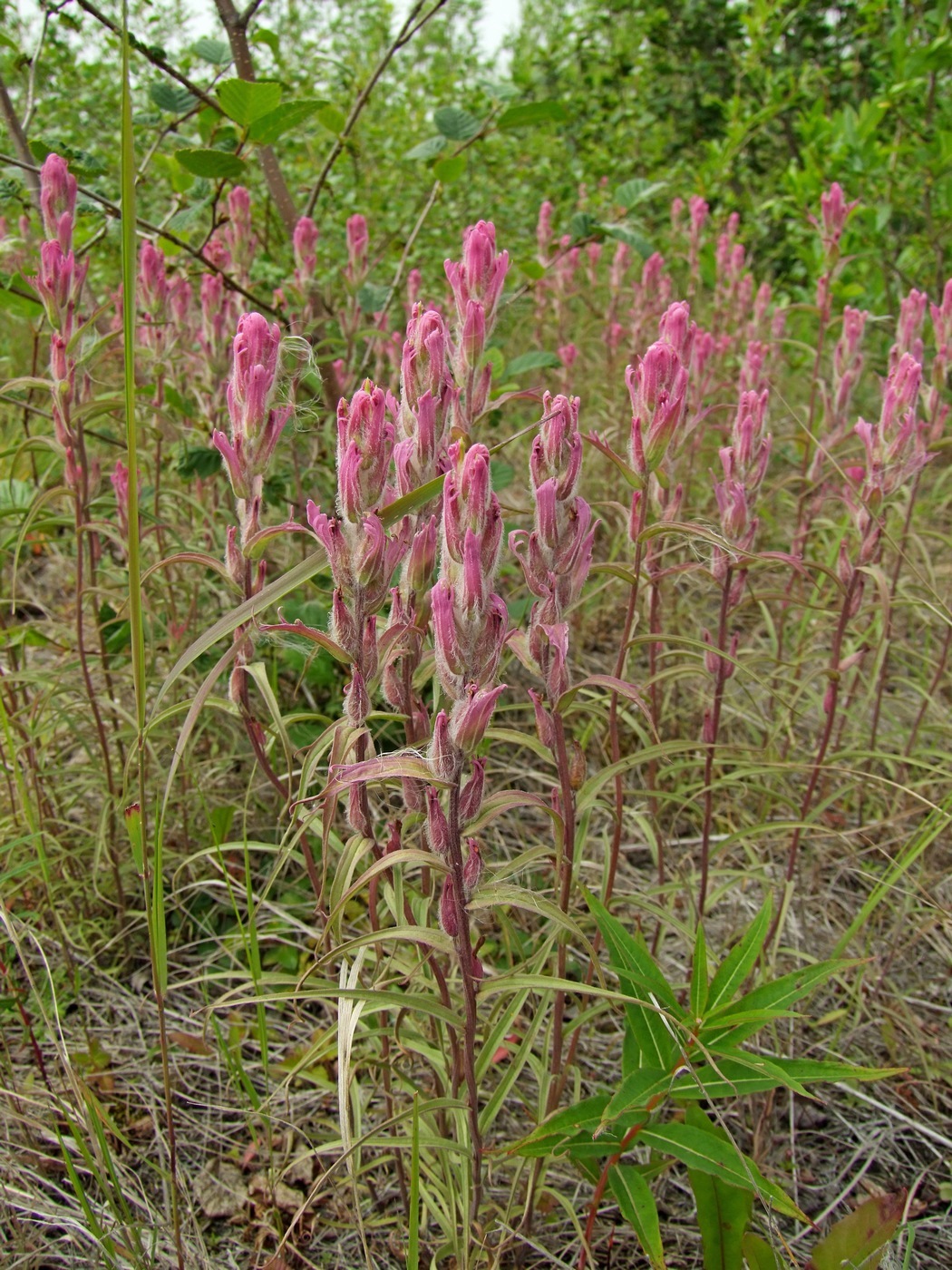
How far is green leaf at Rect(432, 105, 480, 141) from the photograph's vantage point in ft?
9.10

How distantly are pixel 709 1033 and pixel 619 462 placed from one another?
885 millimetres

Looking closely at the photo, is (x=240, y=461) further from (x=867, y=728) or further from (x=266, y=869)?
(x=867, y=728)

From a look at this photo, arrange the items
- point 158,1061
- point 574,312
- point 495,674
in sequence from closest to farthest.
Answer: point 495,674 → point 158,1061 → point 574,312

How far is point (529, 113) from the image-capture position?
2.61 m

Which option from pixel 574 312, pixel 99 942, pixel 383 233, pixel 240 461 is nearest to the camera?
pixel 240 461

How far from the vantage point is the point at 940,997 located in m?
2.28

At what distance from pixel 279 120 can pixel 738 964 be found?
2.16 m

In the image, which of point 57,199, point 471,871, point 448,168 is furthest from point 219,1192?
point 448,168

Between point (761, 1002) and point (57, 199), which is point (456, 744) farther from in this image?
point (57, 199)

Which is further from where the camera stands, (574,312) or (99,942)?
(574,312)

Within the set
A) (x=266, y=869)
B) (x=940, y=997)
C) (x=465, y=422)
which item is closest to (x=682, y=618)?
(x=940, y=997)

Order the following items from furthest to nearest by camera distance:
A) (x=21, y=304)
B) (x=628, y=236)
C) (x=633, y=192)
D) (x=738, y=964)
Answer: (x=633, y=192) → (x=628, y=236) → (x=21, y=304) → (x=738, y=964)

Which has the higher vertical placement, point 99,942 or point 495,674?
point 495,674

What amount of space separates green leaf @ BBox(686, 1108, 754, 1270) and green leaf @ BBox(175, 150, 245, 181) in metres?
2.32
